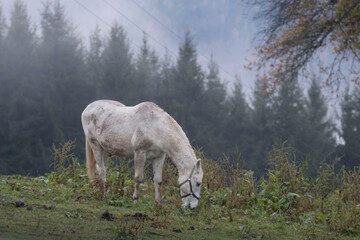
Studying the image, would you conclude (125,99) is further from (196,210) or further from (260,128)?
(196,210)

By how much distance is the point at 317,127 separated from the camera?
4306cm

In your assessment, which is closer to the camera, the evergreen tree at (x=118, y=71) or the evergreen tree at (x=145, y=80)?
the evergreen tree at (x=118, y=71)

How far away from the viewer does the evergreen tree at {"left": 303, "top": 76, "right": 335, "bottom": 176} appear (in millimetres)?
40969

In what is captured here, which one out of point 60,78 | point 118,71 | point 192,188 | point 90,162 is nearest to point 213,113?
point 118,71

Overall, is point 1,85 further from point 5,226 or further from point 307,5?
point 5,226

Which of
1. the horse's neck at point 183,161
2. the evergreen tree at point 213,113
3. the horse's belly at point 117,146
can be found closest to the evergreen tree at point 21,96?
the evergreen tree at point 213,113

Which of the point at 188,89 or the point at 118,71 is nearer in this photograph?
the point at 118,71

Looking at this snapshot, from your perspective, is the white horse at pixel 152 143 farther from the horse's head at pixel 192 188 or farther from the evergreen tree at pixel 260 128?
the evergreen tree at pixel 260 128

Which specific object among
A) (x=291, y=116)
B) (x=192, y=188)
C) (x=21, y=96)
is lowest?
(x=192, y=188)

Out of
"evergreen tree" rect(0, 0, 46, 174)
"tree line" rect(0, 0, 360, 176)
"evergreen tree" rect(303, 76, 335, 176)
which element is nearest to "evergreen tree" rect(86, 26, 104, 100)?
→ "tree line" rect(0, 0, 360, 176)

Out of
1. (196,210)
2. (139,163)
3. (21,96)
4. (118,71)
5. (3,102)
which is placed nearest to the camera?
(196,210)

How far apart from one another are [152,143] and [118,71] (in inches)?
1277

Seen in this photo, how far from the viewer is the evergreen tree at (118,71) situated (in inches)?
1523

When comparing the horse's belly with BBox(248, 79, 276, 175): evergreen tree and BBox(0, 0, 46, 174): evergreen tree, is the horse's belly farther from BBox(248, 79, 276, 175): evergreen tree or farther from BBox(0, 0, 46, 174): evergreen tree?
BBox(248, 79, 276, 175): evergreen tree
